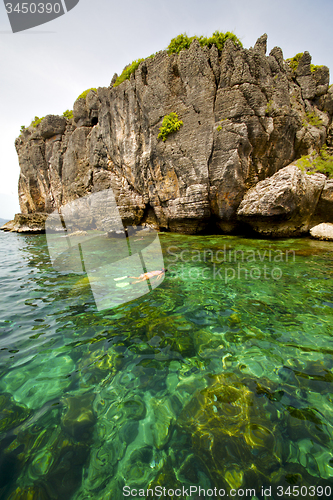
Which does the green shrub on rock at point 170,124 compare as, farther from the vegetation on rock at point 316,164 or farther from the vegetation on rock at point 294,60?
the vegetation on rock at point 294,60

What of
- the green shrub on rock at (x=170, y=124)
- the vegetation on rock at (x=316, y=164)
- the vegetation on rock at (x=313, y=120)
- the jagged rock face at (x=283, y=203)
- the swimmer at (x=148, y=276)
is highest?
the green shrub on rock at (x=170, y=124)

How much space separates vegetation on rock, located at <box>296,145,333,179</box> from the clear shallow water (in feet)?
34.7

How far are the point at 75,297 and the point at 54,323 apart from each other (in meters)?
1.23

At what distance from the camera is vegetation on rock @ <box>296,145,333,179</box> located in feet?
38.7

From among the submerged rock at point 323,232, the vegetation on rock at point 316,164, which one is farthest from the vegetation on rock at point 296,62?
the submerged rock at point 323,232

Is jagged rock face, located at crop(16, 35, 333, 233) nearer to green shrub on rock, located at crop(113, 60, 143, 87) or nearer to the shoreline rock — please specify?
green shrub on rock, located at crop(113, 60, 143, 87)

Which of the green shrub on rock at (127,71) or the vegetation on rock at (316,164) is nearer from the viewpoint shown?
the vegetation on rock at (316,164)

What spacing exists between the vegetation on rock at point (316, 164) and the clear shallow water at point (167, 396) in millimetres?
10566

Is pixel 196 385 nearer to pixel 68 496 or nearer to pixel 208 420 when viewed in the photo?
pixel 208 420

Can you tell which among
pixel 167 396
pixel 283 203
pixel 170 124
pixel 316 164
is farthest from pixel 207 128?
pixel 167 396

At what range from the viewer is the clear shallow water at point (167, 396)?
1696 mm

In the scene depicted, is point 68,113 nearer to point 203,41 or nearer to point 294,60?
point 203,41

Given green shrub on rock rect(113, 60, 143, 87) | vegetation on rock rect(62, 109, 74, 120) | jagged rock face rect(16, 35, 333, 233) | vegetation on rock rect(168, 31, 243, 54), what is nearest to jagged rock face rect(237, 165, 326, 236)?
jagged rock face rect(16, 35, 333, 233)

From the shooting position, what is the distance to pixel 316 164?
1199 cm
